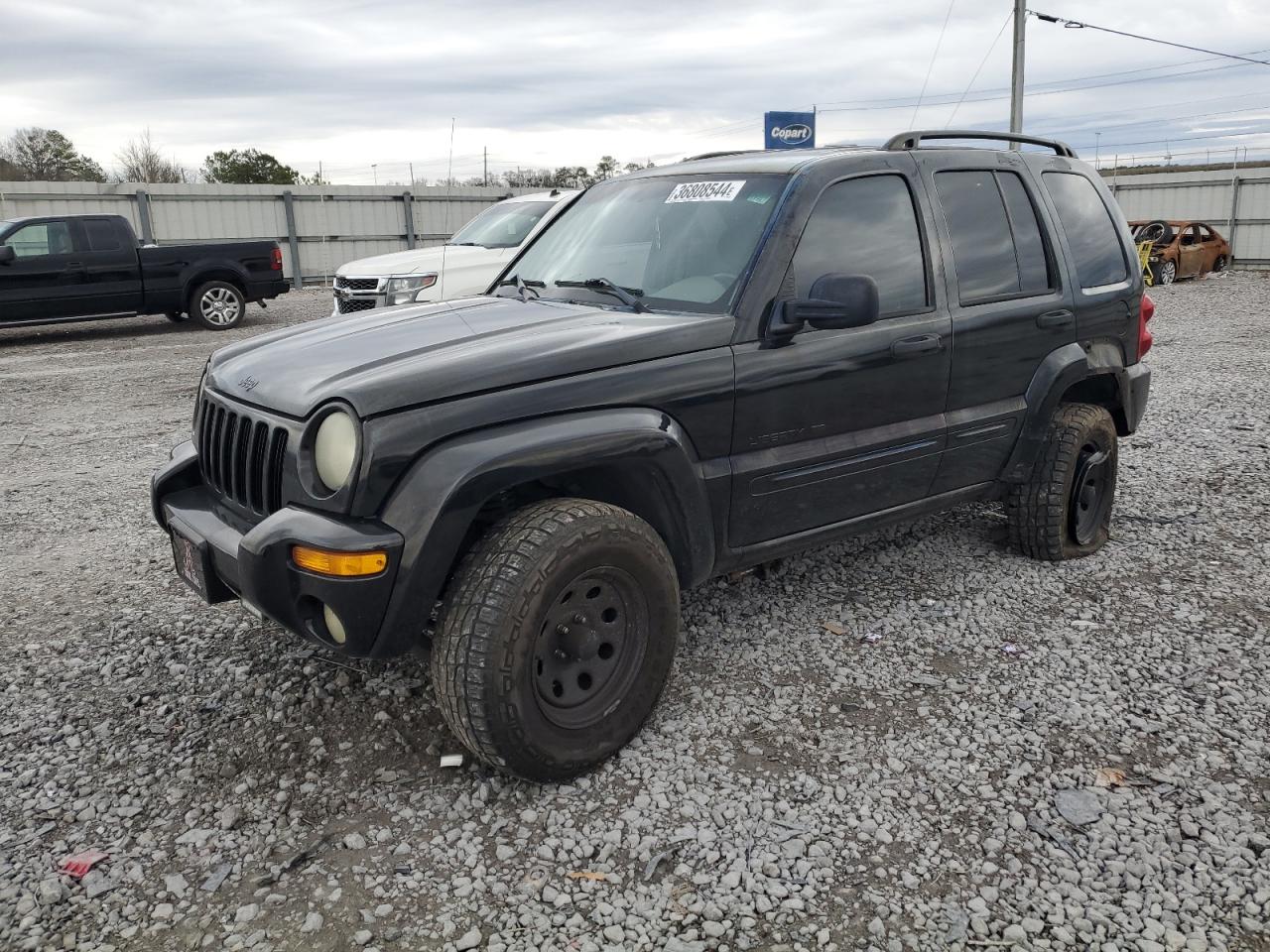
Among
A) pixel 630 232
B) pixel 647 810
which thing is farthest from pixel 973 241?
pixel 647 810

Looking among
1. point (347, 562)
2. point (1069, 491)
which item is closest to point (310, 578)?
point (347, 562)

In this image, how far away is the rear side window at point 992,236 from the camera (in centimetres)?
402

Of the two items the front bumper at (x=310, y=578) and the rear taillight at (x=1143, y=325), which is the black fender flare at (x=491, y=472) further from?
the rear taillight at (x=1143, y=325)

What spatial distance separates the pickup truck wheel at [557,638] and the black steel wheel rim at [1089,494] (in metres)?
2.51

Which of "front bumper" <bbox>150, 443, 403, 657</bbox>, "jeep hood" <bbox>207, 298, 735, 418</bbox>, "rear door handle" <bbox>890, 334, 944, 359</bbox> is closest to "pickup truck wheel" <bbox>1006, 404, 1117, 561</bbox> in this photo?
"rear door handle" <bbox>890, 334, 944, 359</bbox>

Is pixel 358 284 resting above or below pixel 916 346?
above

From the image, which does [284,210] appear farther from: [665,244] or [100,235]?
[665,244]

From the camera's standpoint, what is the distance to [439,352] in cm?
304

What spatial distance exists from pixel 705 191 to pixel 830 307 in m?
0.87

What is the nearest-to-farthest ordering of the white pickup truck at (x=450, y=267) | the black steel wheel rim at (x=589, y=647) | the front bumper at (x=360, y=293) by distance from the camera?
the black steel wheel rim at (x=589, y=647) → the white pickup truck at (x=450, y=267) → the front bumper at (x=360, y=293)

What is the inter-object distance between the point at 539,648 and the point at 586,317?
1.18 metres

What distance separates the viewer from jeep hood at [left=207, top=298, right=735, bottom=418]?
2.81 metres

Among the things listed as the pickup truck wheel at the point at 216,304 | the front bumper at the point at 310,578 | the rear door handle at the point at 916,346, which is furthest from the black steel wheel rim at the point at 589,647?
the pickup truck wheel at the point at 216,304

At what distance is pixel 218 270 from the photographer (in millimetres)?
14453
